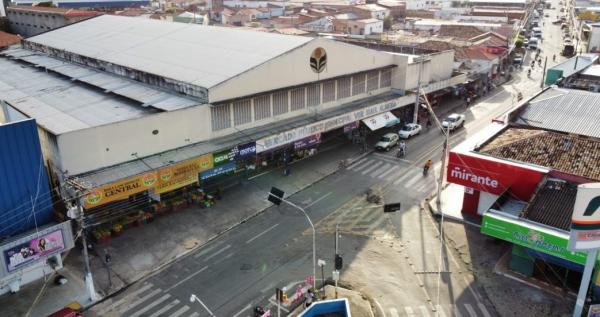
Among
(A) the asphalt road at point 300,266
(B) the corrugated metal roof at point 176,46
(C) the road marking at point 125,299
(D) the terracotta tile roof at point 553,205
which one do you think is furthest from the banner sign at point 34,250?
(D) the terracotta tile roof at point 553,205

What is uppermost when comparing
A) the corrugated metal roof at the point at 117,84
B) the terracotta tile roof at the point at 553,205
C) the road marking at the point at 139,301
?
the corrugated metal roof at the point at 117,84

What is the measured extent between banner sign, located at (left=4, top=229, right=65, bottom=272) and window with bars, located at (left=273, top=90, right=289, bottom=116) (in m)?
20.6

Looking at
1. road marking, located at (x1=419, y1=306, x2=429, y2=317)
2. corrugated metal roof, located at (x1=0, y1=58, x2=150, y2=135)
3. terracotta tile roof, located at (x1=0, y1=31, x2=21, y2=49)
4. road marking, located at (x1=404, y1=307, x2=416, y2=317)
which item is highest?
terracotta tile roof, located at (x1=0, y1=31, x2=21, y2=49)

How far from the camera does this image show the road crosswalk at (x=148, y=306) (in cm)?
2664

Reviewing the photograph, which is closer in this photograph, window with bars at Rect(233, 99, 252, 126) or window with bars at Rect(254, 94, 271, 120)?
window with bars at Rect(233, 99, 252, 126)

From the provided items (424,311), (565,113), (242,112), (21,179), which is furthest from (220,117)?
(565,113)

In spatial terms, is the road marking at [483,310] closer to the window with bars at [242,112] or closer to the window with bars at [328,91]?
the window with bars at [242,112]

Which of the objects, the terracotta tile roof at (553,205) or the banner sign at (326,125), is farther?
the banner sign at (326,125)

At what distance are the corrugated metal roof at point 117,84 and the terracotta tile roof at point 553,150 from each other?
2326cm

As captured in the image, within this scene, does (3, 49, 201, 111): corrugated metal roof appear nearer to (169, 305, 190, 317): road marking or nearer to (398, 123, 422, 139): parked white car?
(169, 305, 190, 317): road marking

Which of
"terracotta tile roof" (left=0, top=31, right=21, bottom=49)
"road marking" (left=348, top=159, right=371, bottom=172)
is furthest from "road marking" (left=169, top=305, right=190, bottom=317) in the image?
"terracotta tile roof" (left=0, top=31, right=21, bottom=49)

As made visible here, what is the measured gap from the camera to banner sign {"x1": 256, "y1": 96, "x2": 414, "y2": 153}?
40.1 m

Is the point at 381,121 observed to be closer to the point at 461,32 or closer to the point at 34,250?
the point at 34,250

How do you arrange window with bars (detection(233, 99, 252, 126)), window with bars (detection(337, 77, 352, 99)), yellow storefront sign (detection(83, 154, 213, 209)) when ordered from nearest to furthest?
1. yellow storefront sign (detection(83, 154, 213, 209))
2. window with bars (detection(233, 99, 252, 126))
3. window with bars (detection(337, 77, 352, 99))
